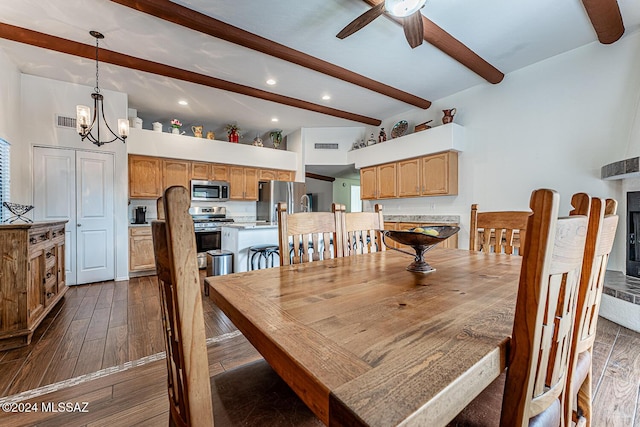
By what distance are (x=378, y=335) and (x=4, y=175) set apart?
4.51 metres

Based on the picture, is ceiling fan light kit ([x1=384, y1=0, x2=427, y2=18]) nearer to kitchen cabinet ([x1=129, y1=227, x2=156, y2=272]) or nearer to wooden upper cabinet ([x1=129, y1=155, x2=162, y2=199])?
wooden upper cabinet ([x1=129, y1=155, x2=162, y2=199])

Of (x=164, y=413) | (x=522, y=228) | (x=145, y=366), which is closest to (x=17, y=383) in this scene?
(x=145, y=366)

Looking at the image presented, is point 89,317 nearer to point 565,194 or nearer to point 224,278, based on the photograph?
point 224,278

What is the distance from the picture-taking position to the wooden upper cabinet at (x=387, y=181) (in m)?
5.11

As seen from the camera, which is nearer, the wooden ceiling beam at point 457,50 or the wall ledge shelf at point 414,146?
the wooden ceiling beam at point 457,50

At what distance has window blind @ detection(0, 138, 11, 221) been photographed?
2.97 metres

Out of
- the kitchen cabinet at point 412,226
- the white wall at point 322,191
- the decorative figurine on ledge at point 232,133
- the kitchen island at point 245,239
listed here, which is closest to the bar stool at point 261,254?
the kitchen island at point 245,239

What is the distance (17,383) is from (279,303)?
6.55 ft

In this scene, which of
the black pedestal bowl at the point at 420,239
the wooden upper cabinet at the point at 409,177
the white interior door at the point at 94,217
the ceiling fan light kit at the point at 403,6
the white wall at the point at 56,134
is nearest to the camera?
the black pedestal bowl at the point at 420,239

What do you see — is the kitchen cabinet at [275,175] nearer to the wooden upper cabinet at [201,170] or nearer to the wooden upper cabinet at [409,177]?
the wooden upper cabinet at [201,170]

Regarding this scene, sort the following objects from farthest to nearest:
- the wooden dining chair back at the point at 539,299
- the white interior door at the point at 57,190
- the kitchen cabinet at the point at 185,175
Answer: the kitchen cabinet at the point at 185,175 < the white interior door at the point at 57,190 < the wooden dining chair back at the point at 539,299

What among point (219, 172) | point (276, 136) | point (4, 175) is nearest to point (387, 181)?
point (276, 136)

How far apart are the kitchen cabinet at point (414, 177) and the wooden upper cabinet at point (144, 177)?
3.91m

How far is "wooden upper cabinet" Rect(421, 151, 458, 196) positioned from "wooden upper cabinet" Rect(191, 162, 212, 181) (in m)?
4.02
